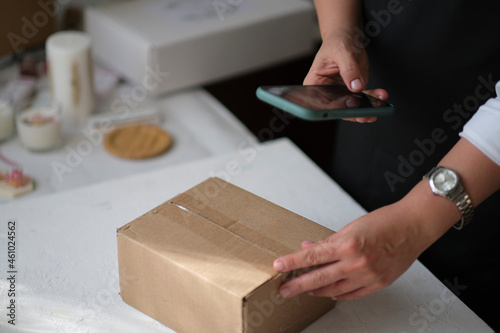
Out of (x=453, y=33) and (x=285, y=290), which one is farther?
(x=453, y=33)

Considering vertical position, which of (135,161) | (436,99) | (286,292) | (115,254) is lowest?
(135,161)

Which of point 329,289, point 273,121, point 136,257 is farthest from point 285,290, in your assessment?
point 273,121

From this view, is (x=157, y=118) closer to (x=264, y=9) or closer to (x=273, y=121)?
(x=264, y=9)

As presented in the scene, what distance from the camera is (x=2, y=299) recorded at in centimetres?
75

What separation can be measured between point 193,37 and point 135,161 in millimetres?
328

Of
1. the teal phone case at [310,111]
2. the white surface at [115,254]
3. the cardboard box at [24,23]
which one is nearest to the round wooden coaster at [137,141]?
the white surface at [115,254]

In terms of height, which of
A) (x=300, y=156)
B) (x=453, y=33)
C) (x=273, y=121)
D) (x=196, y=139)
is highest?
(x=453, y=33)

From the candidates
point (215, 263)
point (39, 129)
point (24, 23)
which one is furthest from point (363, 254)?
point (24, 23)

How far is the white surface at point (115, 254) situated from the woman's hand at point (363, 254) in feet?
0.36

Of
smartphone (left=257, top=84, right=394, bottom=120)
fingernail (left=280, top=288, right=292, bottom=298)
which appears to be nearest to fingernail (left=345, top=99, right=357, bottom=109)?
smartphone (left=257, top=84, right=394, bottom=120)

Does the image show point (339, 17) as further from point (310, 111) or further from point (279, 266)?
point (279, 266)

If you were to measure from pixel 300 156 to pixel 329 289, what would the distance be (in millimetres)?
418

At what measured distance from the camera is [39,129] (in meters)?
1.19

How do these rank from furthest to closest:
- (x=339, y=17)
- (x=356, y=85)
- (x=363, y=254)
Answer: (x=339, y=17) < (x=356, y=85) < (x=363, y=254)
